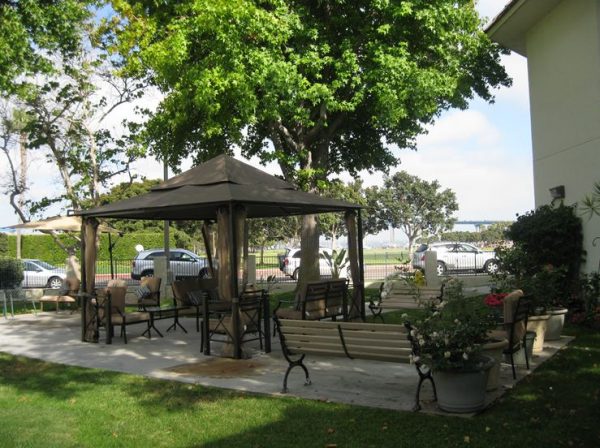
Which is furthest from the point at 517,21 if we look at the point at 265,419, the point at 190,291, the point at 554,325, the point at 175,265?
the point at 175,265

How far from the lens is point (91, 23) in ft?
56.9

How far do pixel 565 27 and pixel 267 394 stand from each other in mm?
9682

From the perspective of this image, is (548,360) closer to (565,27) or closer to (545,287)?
(545,287)

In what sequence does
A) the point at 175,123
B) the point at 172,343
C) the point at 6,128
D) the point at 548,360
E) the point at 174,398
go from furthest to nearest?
the point at 6,128, the point at 175,123, the point at 172,343, the point at 548,360, the point at 174,398

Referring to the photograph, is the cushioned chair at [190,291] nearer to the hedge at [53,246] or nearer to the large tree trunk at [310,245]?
the large tree trunk at [310,245]

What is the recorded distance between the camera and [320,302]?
33.3 feet

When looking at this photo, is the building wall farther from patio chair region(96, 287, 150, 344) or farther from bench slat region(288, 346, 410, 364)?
patio chair region(96, 287, 150, 344)

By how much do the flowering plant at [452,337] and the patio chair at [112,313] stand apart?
637cm

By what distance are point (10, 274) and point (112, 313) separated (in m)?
13.6

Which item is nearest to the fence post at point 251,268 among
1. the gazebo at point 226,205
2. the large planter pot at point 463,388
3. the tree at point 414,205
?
the gazebo at point 226,205

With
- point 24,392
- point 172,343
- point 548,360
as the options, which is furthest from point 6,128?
point 548,360

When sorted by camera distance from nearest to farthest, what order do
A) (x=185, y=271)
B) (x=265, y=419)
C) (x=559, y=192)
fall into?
(x=265, y=419), (x=559, y=192), (x=185, y=271)

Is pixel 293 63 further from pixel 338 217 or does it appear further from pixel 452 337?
pixel 338 217

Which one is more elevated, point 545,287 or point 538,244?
point 538,244
